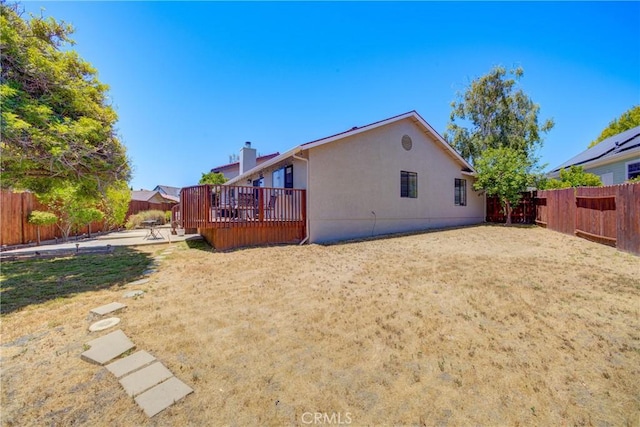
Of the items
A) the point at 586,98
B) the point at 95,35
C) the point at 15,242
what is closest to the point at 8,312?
the point at 95,35

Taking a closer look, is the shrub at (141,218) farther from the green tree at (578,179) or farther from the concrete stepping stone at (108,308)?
the green tree at (578,179)

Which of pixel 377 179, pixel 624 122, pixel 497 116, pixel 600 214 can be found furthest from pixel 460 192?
pixel 624 122

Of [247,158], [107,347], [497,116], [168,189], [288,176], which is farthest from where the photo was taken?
[168,189]

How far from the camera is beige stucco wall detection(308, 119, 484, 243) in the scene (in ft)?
31.4

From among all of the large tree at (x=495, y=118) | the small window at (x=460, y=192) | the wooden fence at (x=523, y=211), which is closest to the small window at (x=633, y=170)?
the wooden fence at (x=523, y=211)

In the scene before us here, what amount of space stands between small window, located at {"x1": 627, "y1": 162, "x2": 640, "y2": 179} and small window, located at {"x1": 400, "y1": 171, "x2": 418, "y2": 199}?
10.2 m

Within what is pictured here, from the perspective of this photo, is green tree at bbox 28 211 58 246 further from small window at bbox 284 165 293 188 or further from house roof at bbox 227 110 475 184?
small window at bbox 284 165 293 188

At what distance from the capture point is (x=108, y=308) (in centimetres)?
376

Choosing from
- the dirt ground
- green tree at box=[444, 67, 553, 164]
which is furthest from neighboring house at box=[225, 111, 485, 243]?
green tree at box=[444, 67, 553, 164]

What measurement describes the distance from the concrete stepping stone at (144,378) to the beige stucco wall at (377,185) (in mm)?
7077

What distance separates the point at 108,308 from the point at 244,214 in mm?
5156

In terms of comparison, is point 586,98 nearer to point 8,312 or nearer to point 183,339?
point 183,339

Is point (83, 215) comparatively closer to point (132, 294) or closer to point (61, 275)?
point (61, 275)

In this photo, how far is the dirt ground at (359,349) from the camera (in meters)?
2.00
